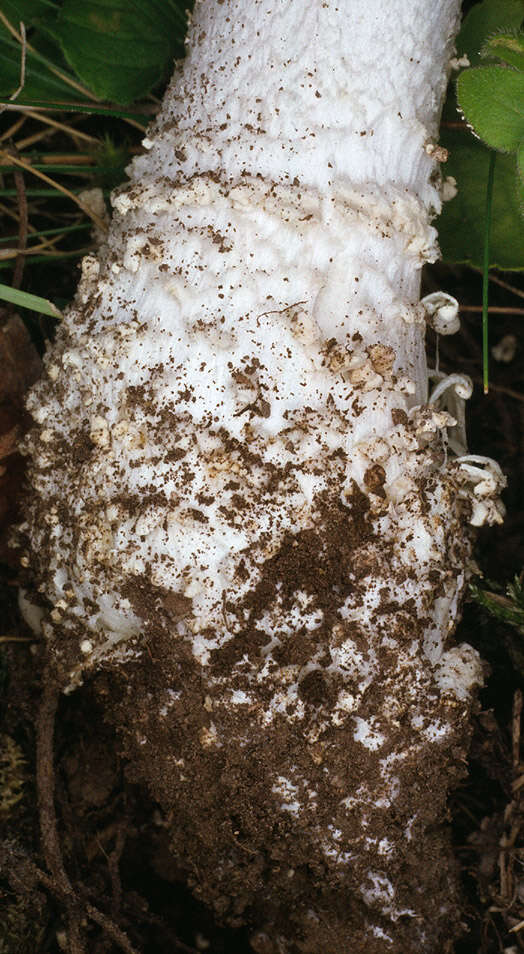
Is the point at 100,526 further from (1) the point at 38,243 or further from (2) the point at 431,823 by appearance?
(1) the point at 38,243

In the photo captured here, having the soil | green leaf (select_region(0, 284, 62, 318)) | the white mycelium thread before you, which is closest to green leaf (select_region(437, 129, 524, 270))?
the white mycelium thread

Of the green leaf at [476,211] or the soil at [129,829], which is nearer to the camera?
the soil at [129,829]

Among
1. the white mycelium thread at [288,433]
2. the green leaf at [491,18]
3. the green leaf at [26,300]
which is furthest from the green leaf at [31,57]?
the green leaf at [491,18]

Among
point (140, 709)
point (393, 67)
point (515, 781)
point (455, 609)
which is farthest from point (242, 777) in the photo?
point (393, 67)

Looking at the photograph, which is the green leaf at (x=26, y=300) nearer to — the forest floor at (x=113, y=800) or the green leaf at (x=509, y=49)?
the forest floor at (x=113, y=800)

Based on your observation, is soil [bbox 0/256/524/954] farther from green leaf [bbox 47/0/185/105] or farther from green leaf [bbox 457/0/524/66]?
green leaf [bbox 457/0/524/66]

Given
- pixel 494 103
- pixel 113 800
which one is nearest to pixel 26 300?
pixel 494 103
